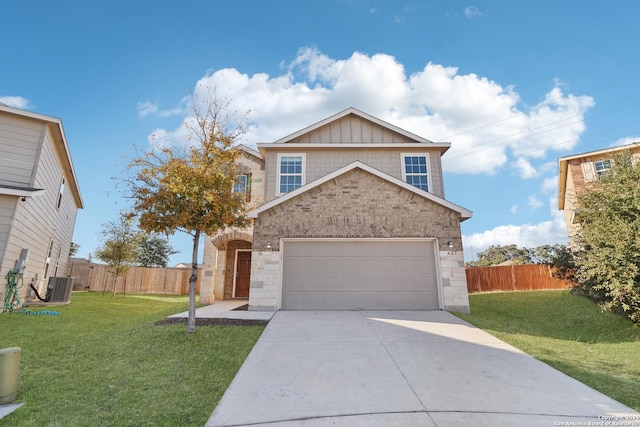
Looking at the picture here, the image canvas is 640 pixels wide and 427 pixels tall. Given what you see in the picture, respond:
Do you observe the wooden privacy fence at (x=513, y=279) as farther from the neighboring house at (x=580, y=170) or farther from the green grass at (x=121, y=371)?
the green grass at (x=121, y=371)

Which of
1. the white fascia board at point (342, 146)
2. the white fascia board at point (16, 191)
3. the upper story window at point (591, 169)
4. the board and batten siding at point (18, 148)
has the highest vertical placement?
the upper story window at point (591, 169)

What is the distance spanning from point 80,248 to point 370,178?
125 ft

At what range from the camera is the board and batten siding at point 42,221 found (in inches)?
399

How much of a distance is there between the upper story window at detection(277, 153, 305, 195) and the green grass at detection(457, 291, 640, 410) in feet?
27.7

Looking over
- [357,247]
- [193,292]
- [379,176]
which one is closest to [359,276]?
[357,247]

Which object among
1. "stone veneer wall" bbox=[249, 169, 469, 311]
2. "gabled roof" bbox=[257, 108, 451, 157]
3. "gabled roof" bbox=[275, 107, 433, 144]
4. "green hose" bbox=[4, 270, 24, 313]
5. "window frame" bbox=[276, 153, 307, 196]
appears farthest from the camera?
"gabled roof" bbox=[275, 107, 433, 144]

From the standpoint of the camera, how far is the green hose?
983 centimetres

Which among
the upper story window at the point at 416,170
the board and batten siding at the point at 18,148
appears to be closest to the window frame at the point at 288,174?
the upper story window at the point at 416,170

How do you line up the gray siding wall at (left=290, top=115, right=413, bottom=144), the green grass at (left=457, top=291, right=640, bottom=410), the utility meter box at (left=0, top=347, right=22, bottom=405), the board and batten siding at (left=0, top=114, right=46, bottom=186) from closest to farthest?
the utility meter box at (left=0, top=347, right=22, bottom=405) < the green grass at (left=457, top=291, right=640, bottom=410) < the board and batten siding at (left=0, top=114, right=46, bottom=186) < the gray siding wall at (left=290, top=115, right=413, bottom=144)

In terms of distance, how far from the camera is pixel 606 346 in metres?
7.94

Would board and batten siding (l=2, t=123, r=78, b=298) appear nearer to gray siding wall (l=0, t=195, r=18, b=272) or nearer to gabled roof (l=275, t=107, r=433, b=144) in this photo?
gray siding wall (l=0, t=195, r=18, b=272)

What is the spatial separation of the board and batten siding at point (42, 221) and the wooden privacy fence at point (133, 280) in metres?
4.81

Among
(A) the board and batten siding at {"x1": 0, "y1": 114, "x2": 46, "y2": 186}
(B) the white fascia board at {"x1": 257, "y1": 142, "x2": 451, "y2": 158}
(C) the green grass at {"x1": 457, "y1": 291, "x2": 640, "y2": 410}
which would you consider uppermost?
(B) the white fascia board at {"x1": 257, "y1": 142, "x2": 451, "y2": 158}

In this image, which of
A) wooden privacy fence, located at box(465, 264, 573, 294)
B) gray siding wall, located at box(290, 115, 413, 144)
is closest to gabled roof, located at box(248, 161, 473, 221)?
gray siding wall, located at box(290, 115, 413, 144)
